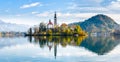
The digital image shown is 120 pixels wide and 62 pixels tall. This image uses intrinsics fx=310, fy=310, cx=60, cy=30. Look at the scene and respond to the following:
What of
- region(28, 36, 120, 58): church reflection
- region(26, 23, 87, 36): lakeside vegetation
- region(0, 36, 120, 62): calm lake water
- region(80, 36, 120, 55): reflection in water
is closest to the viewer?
region(0, 36, 120, 62): calm lake water

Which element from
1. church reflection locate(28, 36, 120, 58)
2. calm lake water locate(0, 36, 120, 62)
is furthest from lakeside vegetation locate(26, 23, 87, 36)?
calm lake water locate(0, 36, 120, 62)

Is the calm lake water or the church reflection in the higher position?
the calm lake water

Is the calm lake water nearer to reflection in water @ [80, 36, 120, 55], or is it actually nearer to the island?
reflection in water @ [80, 36, 120, 55]

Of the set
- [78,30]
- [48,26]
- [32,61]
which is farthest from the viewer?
[48,26]

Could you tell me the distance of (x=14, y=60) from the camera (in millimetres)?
36438

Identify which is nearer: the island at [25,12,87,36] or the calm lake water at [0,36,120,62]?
the calm lake water at [0,36,120,62]

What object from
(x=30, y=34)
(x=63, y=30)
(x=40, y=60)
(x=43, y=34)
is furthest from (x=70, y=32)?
(x=40, y=60)

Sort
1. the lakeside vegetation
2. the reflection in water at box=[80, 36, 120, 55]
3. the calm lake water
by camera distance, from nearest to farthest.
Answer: the calm lake water → the reflection in water at box=[80, 36, 120, 55] → the lakeside vegetation

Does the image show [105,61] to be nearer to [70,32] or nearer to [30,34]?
[70,32]

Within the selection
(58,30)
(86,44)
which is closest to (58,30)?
(58,30)

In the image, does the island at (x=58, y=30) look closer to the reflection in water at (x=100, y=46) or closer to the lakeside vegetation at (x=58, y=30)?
the lakeside vegetation at (x=58, y=30)

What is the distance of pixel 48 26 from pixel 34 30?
29.5ft

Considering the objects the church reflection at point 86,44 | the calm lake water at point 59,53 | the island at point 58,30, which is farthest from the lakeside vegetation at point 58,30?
the calm lake water at point 59,53

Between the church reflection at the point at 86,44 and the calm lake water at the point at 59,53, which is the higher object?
the calm lake water at the point at 59,53
